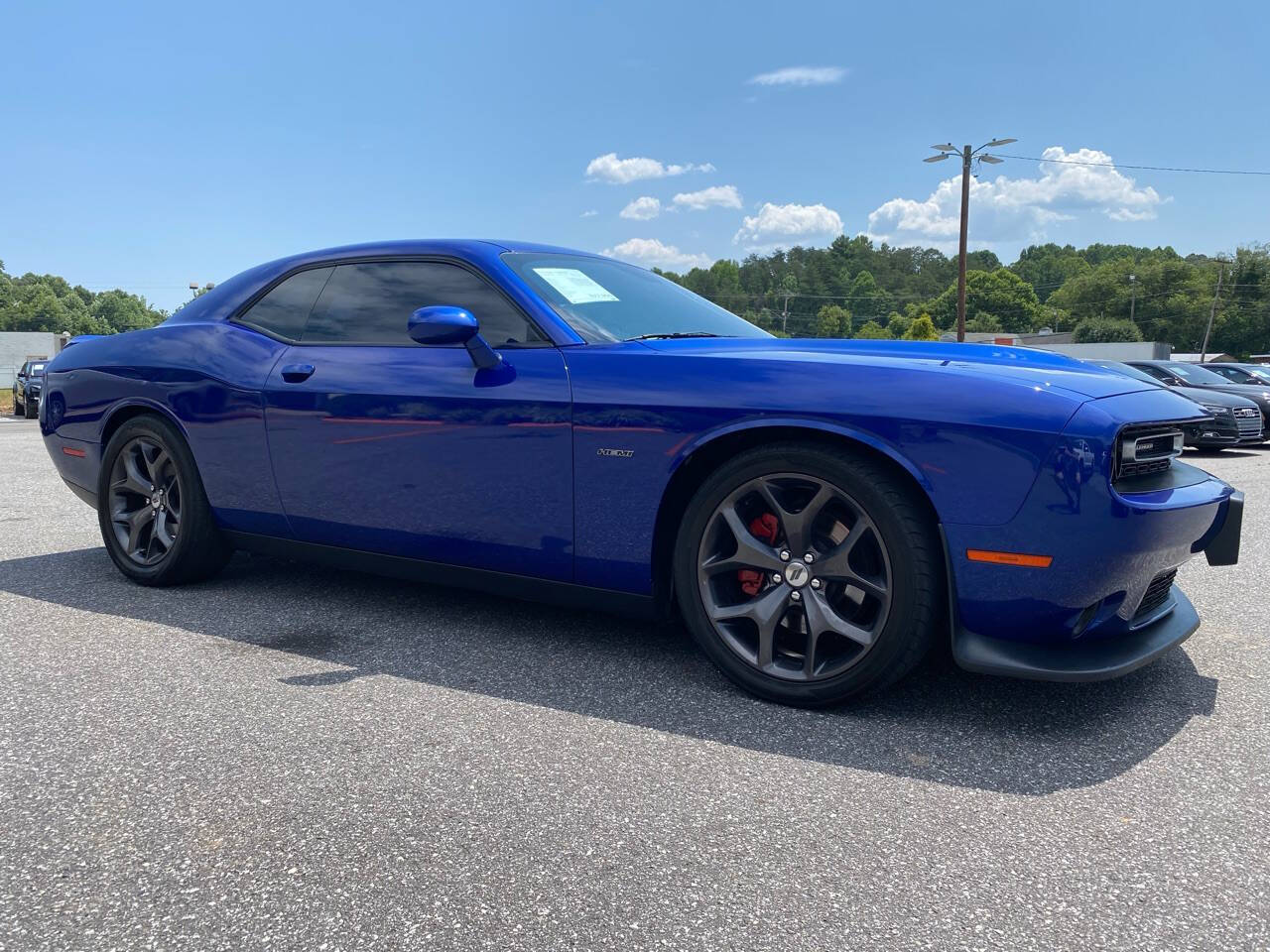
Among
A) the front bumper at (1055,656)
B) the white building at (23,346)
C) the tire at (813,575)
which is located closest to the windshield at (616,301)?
the tire at (813,575)

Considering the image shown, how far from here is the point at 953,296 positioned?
109812 mm

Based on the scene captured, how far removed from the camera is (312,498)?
140 inches

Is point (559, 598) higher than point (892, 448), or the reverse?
point (892, 448)

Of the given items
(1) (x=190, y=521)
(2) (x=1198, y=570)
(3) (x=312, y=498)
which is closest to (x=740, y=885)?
(3) (x=312, y=498)

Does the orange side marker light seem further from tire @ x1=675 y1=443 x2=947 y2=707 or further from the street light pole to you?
the street light pole

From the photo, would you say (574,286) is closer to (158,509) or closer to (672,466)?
(672,466)

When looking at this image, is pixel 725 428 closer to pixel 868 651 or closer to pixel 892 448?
pixel 892 448

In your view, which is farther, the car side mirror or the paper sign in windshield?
the paper sign in windshield

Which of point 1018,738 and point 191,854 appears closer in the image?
point 191,854

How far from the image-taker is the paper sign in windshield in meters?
3.31

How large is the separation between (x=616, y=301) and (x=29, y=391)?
75.9ft

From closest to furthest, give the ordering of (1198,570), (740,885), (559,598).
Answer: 1. (740,885)
2. (559,598)
3. (1198,570)

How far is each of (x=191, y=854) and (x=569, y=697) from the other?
45.1 inches

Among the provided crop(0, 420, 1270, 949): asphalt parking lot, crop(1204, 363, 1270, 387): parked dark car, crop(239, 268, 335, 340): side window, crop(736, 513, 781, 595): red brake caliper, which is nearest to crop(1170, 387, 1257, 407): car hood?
crop(1204, 363, 1270, 387): parked dark car
